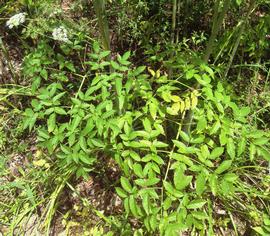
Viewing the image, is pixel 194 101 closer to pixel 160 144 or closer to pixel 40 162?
pixel 160 144

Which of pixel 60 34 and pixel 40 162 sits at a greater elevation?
pixel 60 34

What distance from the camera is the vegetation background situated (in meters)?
1.72

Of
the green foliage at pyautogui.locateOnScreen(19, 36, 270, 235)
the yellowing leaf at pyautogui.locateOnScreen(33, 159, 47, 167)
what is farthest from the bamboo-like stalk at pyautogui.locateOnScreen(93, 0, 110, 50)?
the yellowing leaf at pyautogui.locateOnScreen(33, 159, 47, 167)

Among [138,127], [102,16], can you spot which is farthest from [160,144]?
[102,16]

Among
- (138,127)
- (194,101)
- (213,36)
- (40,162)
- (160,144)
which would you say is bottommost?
(40,162)

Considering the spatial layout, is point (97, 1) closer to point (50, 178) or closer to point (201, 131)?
point (201, 131)

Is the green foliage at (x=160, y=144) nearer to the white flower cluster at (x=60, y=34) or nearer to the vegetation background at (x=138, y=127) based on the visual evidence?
the vegetation background at (x=138, y=127)

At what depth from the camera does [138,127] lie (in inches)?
86.4

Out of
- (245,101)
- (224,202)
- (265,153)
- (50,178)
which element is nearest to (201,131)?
(265,153)

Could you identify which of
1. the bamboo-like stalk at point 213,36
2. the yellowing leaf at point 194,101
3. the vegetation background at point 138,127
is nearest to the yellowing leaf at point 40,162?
the vegetation background at point 138,127

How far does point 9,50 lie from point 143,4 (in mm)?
1135

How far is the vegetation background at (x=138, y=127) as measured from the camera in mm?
1718

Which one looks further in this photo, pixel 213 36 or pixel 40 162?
pixel 40 162

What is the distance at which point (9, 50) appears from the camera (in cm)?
297
